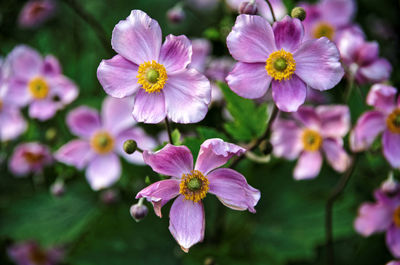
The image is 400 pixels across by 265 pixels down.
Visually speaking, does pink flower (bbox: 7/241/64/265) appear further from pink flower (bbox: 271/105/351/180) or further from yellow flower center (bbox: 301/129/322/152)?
yellow flower center (bbox: 301/129/322/152)

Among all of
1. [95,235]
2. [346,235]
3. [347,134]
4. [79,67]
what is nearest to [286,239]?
[346,235]

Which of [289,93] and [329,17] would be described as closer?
[289,93]

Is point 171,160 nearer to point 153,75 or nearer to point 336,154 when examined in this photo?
point 153,75

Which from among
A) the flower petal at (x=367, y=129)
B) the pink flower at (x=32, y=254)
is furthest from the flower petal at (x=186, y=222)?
the pink flower at (x=32, y=254)

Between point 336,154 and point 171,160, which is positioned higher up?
point 171,160

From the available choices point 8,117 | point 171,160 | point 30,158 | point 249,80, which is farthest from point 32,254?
point 249,80

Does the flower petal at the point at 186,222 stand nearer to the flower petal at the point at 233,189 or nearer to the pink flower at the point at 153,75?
the flower petal at the point at 233,189
